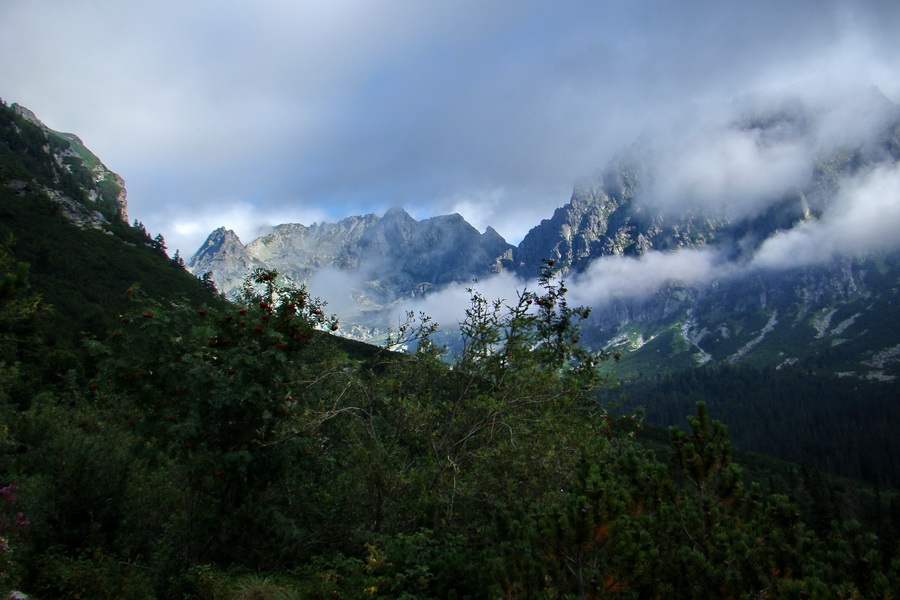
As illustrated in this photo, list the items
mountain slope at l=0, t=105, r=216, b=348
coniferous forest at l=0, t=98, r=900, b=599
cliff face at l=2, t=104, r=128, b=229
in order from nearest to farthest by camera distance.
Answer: coniferous forest at l=0, t=98, r=900, b=599
mountain slope at l=0, t=105, r=216, b=348
cliff face at l=2, t=104, r=128, b=229

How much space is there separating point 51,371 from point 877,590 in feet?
174

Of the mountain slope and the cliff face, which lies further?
the cliff face

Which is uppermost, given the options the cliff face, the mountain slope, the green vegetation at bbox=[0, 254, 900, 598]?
the cliff face

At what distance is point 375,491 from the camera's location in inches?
374

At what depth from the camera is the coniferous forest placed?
5910 millimetres

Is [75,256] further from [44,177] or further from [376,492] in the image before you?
[376,492]

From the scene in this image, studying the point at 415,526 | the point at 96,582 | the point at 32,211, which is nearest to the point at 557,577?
the point at 415,526

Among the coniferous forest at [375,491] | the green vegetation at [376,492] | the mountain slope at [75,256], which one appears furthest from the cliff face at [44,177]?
the green vegetation at [376,492]

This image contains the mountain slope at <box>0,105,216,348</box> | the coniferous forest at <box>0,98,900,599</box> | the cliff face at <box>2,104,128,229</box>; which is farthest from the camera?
the cliff face at <box>2,104,128,229</box>

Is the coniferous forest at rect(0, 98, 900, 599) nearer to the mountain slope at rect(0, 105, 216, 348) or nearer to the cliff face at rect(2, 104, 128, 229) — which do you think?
the mountain slope at rect(0, 105, 216, 348)

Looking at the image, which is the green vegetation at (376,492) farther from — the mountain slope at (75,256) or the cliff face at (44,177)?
the cliff face at (44,177)

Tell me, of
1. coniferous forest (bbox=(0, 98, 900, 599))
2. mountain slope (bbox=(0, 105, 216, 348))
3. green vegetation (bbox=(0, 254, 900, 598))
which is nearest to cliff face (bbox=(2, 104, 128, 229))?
mountain slope (bbox=(0, 105, 216, 348))

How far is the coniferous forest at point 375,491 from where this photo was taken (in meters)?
5.91

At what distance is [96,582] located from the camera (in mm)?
8672
